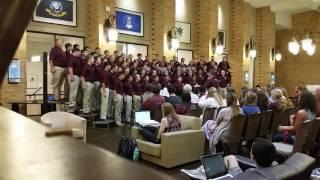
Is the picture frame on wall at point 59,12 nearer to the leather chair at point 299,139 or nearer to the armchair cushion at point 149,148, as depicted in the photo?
the armchair cushion at point 149,148

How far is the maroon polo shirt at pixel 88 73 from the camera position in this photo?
820cm

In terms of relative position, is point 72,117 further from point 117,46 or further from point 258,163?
point 117,46

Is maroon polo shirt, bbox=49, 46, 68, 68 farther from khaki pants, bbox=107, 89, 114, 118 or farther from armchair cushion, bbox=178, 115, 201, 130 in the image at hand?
armchair cushion, bbox=178, 115, 201, 130

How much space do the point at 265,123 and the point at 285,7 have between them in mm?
14997

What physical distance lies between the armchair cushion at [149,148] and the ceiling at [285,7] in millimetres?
13769

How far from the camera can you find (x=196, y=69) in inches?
500

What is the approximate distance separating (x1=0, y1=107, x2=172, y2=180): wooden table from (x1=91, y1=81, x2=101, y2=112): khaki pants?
7.96 metres

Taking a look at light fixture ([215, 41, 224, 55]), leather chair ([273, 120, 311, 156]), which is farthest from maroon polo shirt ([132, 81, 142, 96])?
light fixture ([215, 41, 224, 55])

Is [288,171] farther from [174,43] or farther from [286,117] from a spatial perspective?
[174,43]

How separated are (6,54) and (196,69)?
12486mm

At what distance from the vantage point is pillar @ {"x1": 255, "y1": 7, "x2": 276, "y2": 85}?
18500 mm

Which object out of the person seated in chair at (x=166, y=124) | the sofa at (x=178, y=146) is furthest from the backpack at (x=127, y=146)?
the person seated in chair at (x=166, y=124)

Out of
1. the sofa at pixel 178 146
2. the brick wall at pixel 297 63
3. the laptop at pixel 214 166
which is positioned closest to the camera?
the laptop at pixel 214 166

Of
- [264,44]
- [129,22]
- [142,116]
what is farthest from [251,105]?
[264,44]
